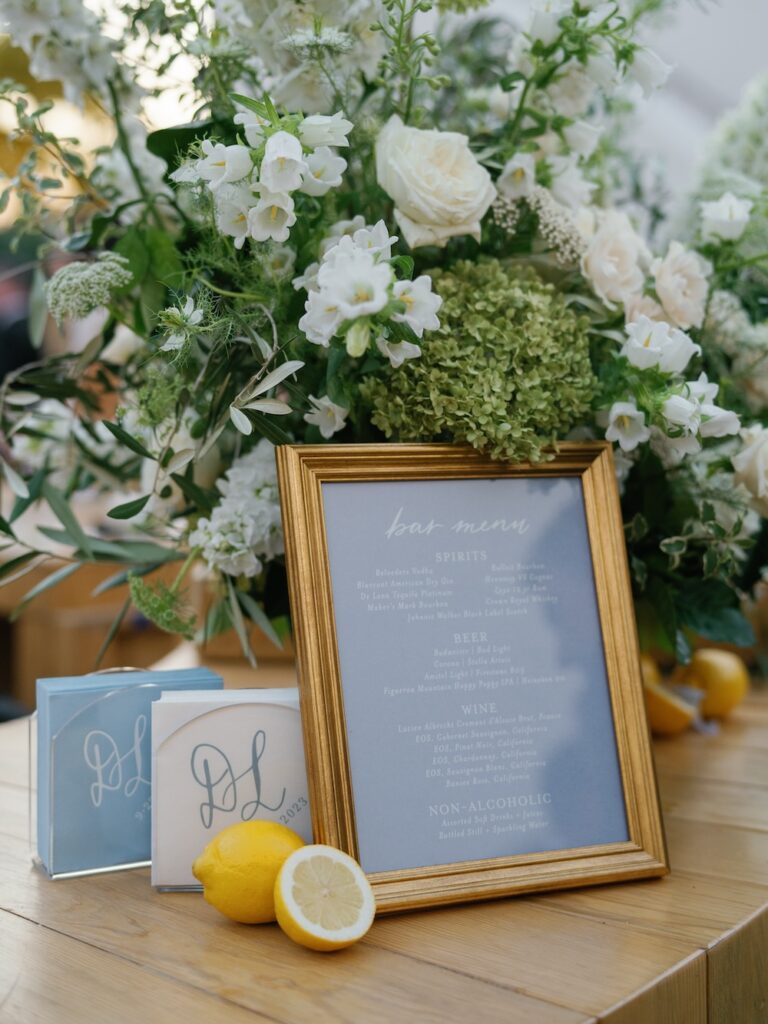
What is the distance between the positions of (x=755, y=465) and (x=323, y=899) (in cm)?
54

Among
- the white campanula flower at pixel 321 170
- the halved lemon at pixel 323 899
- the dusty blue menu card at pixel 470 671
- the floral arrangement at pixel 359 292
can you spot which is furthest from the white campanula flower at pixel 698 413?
the halved lemon at pixel 323 899

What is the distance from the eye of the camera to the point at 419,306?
704 millimetres

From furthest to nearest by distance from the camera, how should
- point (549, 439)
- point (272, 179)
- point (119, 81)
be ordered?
point (119, 81) < point (549, 439) < point (272, 179)

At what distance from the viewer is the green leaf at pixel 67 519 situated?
95 centimetres

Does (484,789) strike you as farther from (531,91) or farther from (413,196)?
(531,91)

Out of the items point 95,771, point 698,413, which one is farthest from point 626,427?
point 95,771

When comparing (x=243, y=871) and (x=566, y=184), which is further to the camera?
(x=566, y=184)

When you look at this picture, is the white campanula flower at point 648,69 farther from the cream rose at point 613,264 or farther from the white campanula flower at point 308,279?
the white campanula flower at point 308,279

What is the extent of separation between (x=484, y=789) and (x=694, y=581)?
396 millimetres

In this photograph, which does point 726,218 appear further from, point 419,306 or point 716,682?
point 716,682

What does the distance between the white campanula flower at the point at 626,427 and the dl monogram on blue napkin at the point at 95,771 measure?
0.43 meters

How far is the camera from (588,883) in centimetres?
73

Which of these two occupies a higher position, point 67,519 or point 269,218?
point 269,218

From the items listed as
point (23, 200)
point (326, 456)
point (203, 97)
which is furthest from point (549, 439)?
point (23, 200)
